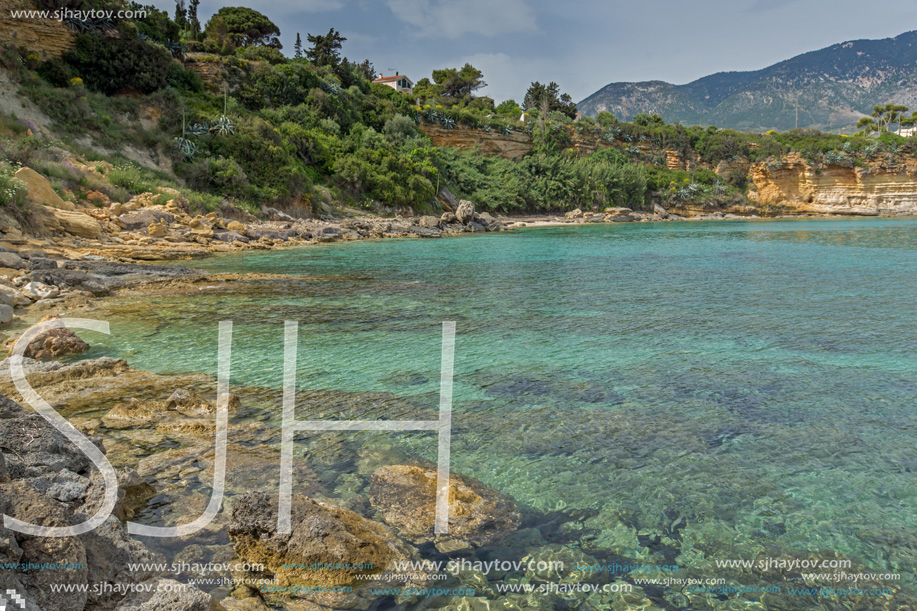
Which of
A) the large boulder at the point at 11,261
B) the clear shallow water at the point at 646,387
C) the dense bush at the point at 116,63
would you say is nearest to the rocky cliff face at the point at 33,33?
the dense bush at the point at 116,63

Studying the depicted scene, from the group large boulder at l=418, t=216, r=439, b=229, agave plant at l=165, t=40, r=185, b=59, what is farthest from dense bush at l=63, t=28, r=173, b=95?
→ large boulder at l=418, t=216, r=439, b=229

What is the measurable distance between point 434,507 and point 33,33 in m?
36.3

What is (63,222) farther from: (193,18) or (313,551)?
(193,18)

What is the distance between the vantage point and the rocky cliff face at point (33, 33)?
25816mm

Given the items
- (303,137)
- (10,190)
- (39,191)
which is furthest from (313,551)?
(303,137)

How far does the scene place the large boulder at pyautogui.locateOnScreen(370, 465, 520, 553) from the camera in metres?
3.65

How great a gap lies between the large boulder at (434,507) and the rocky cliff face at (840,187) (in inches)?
3337

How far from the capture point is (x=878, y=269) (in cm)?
1792

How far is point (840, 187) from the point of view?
70.0 m

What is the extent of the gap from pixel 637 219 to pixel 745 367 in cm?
6013

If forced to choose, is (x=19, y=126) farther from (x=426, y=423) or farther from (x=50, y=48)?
(x=426, y=423)

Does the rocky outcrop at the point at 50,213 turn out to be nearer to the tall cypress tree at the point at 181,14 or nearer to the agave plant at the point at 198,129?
the agave plant at the point at 198,129

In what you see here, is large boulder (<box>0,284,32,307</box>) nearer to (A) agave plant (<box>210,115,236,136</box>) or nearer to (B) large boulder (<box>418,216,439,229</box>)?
(A) agave plant (<box>210,115,236,136</box>)

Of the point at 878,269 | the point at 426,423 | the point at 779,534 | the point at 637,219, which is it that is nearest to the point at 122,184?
the point at 426,423
